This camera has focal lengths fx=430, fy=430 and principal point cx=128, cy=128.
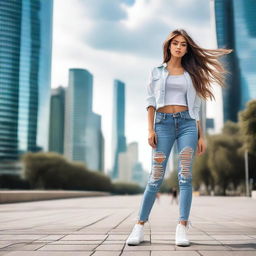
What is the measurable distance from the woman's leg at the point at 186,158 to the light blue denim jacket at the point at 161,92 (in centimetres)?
13

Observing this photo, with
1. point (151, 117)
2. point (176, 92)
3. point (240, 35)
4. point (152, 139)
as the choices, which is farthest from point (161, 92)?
point (240, 35)

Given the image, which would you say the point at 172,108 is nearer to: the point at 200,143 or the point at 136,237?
the point at 200,143

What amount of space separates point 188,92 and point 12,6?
101692mm

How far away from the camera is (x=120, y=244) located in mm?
4312

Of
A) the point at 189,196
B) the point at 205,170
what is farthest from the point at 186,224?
the point at 205,170

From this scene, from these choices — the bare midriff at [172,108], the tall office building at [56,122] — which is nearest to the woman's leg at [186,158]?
the bare midriff at [172,108]

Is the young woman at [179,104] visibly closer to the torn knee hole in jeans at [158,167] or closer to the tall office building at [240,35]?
the torn knee hole in jeans at [158,167]

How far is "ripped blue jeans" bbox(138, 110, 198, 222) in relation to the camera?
4371 millimetres

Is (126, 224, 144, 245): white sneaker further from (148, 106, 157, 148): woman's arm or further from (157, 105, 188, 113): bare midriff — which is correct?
(157, 105, 188, 113): bare midriff

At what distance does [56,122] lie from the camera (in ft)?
560

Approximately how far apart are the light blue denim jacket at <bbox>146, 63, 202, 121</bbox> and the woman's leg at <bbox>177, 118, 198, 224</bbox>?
5.2 inches

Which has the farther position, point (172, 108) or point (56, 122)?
point (56, 122)

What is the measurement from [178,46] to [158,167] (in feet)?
4.22

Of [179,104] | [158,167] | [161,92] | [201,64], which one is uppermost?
[201,64]
